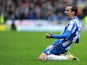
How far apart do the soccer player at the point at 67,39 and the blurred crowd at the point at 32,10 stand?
940 inches

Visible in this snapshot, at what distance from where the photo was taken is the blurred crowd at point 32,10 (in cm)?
3891

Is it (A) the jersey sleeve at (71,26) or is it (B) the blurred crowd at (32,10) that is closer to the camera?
(A) the jersey sleeve at (71,26)

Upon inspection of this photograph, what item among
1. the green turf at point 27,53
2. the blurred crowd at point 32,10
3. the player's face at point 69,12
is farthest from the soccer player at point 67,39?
the blurred crowd at point 32,10

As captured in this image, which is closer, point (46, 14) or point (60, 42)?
point (60, 42)

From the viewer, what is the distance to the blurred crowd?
1532 inches

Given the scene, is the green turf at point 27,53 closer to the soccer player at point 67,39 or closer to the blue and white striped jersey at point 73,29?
the soccer player at point 67,39

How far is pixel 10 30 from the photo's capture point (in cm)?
3722

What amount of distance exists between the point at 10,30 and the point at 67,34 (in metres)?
23.7

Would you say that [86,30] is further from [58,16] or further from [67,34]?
[67,34]

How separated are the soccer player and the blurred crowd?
78.3ft

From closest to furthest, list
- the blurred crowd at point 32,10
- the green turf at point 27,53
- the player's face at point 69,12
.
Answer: the green turf at point 27,53 → the player's face at point 69,12 → the blurred crowd at point 32,10

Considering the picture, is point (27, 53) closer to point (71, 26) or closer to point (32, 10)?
point (71, 26)

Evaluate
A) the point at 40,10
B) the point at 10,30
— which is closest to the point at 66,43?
the point at 10,30

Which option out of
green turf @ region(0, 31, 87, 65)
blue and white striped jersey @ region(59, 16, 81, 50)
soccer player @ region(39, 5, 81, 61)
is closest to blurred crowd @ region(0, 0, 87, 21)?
green turf @ region(0, 31, 87, 65)
